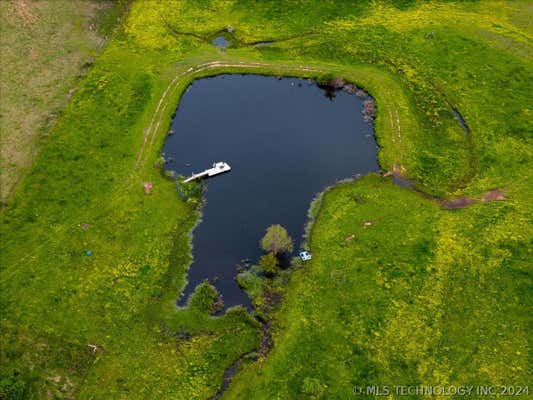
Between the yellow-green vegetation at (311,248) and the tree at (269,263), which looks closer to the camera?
the yellow-green vegetation at (311,248)

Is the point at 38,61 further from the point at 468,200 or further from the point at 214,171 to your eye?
the point at 468,200

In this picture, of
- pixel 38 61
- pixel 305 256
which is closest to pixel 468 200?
pixel 305 256

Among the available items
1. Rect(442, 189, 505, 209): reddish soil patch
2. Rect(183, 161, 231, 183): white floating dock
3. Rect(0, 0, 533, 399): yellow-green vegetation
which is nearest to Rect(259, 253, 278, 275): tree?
Rect(0, 0, 533, 399): yellow-green vegetation

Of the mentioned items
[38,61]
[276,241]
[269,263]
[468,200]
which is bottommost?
[468,200]

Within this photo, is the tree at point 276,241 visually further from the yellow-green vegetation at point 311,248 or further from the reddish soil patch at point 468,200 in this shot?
the reddish soil patch at point 468,200

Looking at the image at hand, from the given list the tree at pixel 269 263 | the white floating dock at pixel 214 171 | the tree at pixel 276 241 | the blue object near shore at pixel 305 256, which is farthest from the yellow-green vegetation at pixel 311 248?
the tree at pixel 276 241
